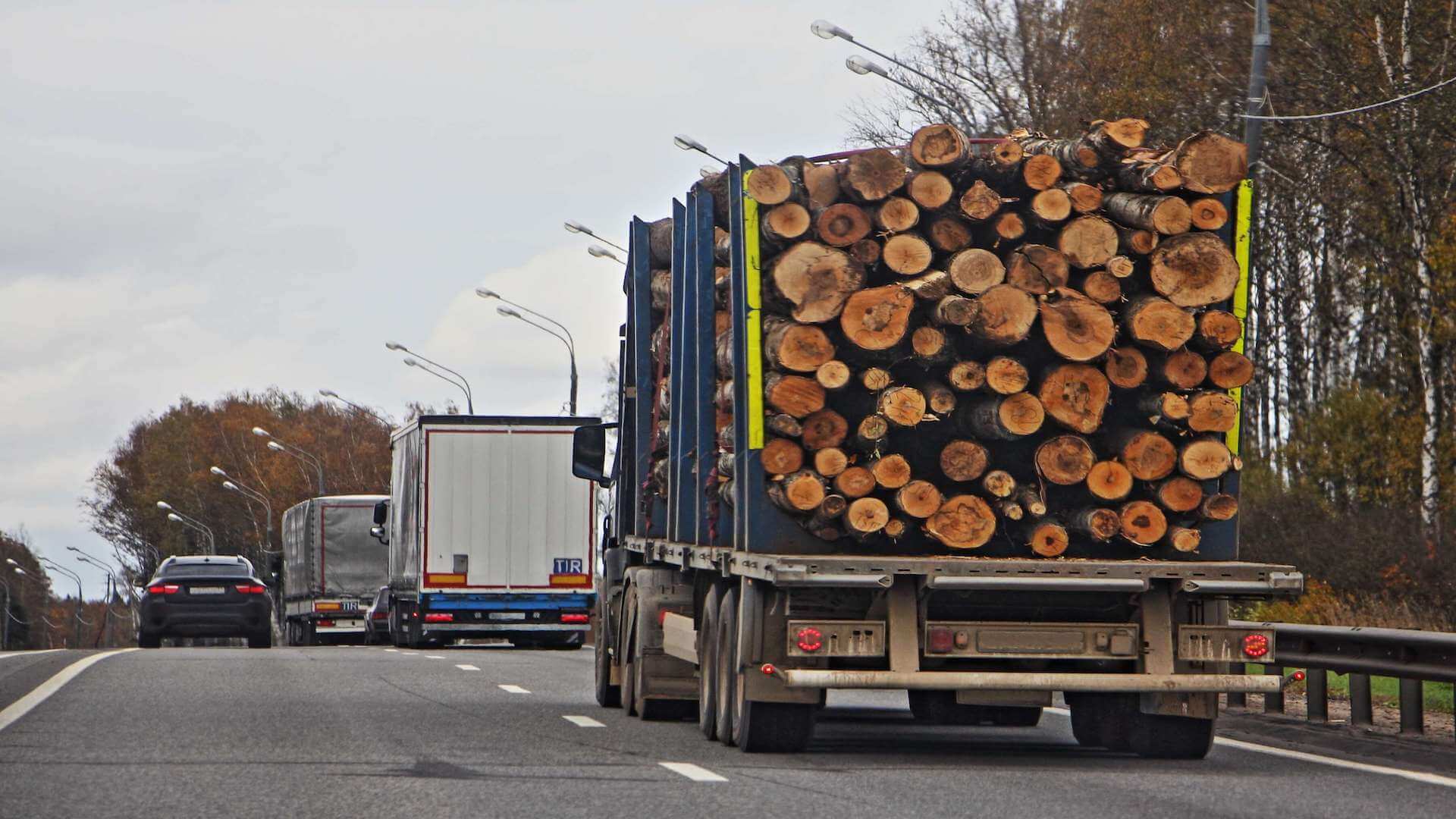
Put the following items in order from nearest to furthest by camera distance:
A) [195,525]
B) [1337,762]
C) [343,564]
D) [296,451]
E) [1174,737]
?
1. [1337,762]
2. [1174,737]
3. [343,564]
4. [296,451]
5. [195,525]

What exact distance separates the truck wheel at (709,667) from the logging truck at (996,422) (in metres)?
0.68

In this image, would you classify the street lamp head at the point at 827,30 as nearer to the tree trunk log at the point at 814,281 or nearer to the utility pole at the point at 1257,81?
the utility pole at the point at 1257,81

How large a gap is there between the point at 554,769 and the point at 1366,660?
5.16 meters

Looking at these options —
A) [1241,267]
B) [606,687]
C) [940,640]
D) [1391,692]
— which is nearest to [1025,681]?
[940,640]

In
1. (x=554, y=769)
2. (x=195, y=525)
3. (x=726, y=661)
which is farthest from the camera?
(x=195, y=525)

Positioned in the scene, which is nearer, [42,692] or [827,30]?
[42,692]

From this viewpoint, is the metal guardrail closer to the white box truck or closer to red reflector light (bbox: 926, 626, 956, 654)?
red reflector light (bbox: 926, 626, 956, 654)

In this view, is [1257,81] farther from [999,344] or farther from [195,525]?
[195,525]

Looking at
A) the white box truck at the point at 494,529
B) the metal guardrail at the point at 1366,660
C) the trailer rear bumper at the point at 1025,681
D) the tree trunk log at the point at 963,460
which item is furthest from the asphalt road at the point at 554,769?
the white box truck at the point at 494,529

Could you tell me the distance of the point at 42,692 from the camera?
17328mm

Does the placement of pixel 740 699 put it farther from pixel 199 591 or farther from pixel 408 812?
pixel 199 591

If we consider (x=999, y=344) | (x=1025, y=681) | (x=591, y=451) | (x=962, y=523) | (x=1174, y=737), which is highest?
(x=999, y=344)

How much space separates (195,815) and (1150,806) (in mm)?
3857

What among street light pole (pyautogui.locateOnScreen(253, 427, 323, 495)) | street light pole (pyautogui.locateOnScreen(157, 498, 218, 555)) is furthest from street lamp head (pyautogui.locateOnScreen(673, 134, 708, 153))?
street light pole (pyautogui.locateOnScreen(157, 498, 218, 555))
